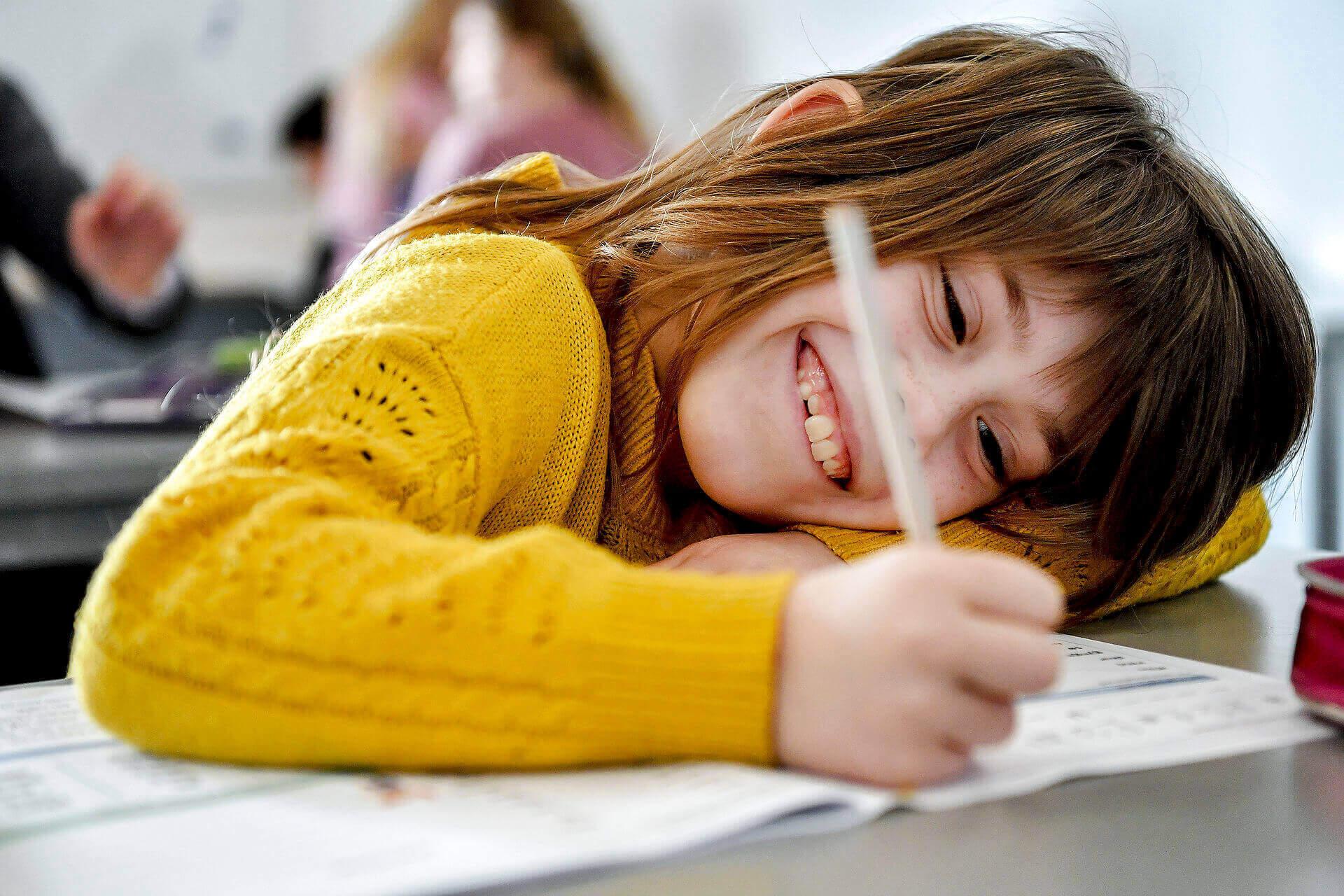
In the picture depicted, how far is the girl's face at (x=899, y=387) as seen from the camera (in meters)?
0.73

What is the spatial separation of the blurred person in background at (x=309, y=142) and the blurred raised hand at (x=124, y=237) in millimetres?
615

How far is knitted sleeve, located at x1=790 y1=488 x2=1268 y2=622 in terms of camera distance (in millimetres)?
793

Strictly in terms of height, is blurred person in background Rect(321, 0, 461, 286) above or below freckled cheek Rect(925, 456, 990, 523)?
above

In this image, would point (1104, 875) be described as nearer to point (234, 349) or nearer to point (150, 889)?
point (150, 889)

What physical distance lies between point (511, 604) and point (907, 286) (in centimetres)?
40

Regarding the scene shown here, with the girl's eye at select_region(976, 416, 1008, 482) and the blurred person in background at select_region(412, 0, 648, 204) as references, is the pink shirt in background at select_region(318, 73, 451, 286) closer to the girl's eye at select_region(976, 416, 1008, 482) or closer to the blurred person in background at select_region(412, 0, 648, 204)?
the blurred person in background at select_region(412, 0, 648, 204)

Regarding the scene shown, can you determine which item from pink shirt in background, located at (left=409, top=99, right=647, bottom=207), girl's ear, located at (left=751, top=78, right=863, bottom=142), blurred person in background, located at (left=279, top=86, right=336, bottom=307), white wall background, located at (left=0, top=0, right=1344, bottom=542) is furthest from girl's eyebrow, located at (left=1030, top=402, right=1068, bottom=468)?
blurred person in background, located at (left=279, top=86, right=336, bottom=307)

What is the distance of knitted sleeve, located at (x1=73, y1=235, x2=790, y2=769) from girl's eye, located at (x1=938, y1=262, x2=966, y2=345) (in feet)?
1.14

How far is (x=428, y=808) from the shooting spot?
15.0 inches

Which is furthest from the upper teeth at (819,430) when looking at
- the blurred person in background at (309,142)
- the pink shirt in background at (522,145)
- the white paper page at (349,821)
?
the blurred person in background at (309,142)

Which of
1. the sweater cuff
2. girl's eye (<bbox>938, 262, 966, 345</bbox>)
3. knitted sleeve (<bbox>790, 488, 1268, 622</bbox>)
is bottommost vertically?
knitted sleeve (<bbox>790, 488, 1268, 622</bbox>)

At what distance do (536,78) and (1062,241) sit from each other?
2044 millimetres

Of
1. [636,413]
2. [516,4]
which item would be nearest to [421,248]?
[636,413]

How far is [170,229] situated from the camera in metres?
2.07
